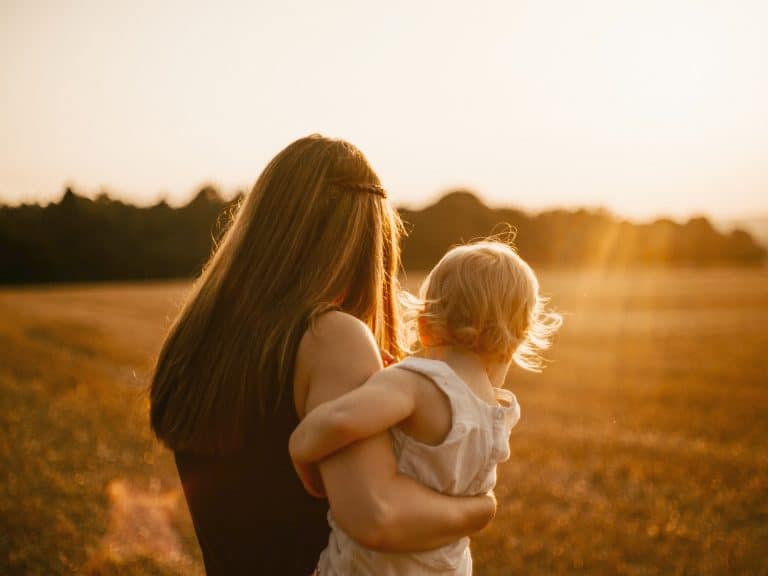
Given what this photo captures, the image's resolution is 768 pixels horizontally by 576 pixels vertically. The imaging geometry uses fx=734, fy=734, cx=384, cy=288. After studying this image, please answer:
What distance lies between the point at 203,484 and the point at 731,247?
247 feet

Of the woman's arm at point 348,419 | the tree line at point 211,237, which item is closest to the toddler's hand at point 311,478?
the woman's arm at point 348,419

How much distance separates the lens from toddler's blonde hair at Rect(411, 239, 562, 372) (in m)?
2.02

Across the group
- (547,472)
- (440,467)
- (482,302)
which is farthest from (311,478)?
(547,472)

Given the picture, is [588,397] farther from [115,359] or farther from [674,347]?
[115,359]

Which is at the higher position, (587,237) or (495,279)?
(495,279)

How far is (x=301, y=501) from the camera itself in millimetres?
1738

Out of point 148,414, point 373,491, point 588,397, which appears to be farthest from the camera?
point 588,397

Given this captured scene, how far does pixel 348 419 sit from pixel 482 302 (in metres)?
0.75

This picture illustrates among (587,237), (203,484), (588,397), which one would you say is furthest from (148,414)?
(587,237)

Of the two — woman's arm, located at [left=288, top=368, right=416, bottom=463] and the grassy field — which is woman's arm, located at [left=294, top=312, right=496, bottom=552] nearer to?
woman's arm, located at [left=288, top=368, right=416, bottom=463]

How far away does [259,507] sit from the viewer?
1.73 metres

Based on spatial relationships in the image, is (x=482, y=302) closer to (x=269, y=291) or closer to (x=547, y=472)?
(x=269, y=291)

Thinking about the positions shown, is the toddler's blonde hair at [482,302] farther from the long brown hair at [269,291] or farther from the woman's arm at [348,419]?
the woman's arm at [348,419]

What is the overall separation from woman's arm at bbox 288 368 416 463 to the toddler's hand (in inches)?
1.9
